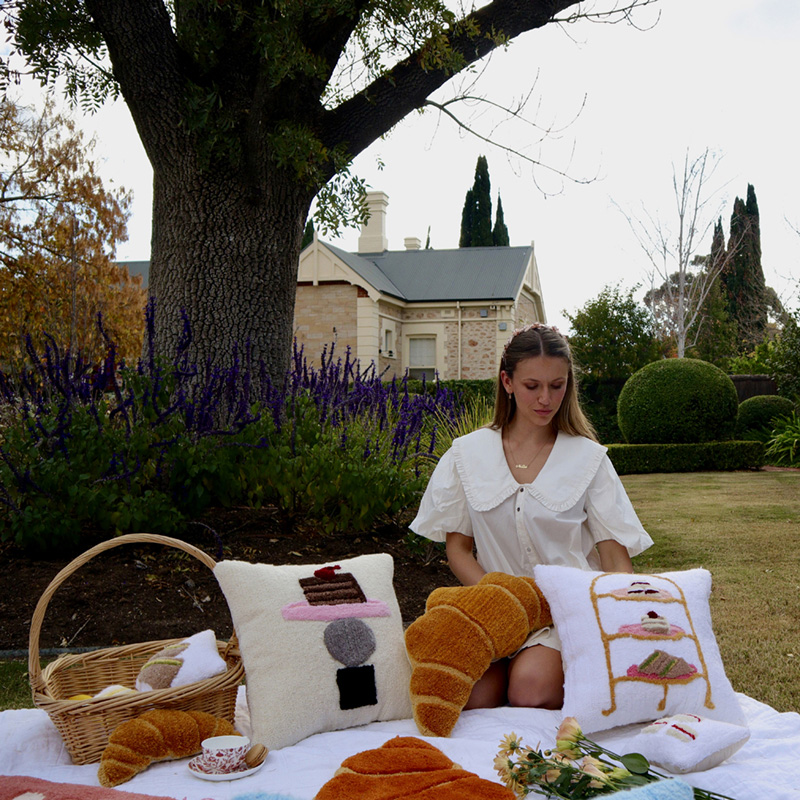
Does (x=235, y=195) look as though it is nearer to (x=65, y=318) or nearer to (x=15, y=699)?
(x=15, y=699)

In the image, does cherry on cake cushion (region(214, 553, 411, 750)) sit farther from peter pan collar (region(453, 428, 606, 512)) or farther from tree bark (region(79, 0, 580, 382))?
tree bark (region(79, 0, 580, 382))

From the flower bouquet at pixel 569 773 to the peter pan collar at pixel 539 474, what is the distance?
1.06 m

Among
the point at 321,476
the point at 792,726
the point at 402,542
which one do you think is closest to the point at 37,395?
the point at 321,476

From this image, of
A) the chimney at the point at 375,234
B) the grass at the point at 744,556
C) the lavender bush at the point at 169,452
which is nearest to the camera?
the grass at the point at 744,556

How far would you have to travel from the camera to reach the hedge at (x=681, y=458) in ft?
39.2

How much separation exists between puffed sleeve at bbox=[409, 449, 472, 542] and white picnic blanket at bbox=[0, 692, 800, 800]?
0.69 metres

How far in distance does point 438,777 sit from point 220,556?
2.46m

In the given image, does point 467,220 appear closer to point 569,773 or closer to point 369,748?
point 369,748

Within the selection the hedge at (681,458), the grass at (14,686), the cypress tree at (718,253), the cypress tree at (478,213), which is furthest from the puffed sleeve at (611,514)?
the cypress tree at (478,213)

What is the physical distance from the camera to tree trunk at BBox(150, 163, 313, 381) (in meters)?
4.78

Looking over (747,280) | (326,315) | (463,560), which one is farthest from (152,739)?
(747,280)

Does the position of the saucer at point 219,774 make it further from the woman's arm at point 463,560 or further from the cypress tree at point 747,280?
the cypress tree at point 747,280

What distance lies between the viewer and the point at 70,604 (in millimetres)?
3545

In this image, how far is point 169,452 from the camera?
399 centimetres
